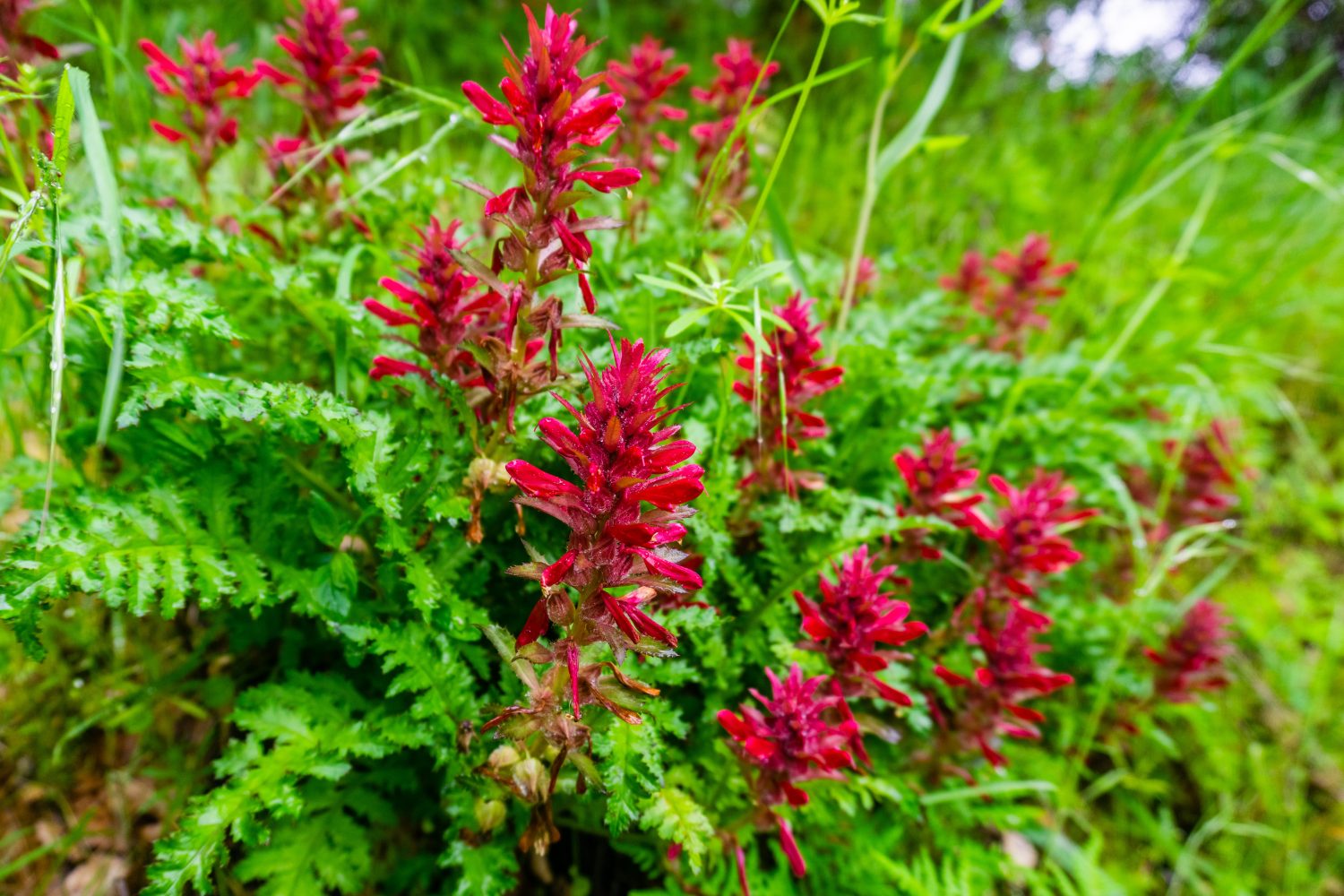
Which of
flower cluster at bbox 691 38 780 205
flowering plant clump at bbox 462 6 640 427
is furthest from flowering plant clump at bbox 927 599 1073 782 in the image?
flower cluster at bbox 691 38 780 205

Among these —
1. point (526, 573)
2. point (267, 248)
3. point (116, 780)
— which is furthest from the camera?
point (267, 248)

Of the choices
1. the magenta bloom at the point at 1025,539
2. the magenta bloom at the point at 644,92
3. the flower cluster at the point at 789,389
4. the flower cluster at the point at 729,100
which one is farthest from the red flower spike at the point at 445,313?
the magenta bloom at the point at 1025,539

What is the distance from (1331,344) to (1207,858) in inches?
121

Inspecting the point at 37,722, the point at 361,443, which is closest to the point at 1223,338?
the point at 361,443

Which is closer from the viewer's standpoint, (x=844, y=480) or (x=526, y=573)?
(x=526, y=573)

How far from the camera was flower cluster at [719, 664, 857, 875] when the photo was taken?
4.42 ft

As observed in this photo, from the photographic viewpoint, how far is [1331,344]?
4004 mm

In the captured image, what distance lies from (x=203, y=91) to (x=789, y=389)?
161 centimetres

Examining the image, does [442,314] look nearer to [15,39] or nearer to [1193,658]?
[15,39]

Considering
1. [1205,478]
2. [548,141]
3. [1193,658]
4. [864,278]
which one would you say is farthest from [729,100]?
[1193,658]

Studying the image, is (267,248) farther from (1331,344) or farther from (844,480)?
(1331,344)

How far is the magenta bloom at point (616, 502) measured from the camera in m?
1.04

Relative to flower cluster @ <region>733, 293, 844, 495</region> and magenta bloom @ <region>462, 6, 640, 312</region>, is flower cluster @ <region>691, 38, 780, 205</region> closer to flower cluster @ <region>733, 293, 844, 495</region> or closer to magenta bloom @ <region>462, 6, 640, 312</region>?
flower cluster @ <region>733, 293, 844, 495</region>

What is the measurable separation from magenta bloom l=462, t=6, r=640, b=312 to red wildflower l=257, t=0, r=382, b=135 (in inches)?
29.9
